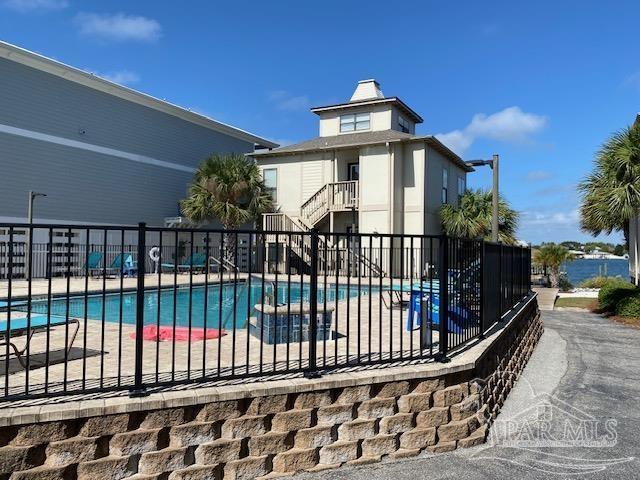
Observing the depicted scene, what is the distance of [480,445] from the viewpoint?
16.6ft

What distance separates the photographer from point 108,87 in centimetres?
2158

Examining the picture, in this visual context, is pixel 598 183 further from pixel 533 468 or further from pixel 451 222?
pixel 533 468

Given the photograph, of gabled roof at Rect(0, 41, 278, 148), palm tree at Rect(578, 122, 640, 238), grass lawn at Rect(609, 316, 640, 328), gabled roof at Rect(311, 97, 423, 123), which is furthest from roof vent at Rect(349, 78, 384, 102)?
grass lawn at Rect(609, 316, 640, 328)

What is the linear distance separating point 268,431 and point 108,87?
2150cm

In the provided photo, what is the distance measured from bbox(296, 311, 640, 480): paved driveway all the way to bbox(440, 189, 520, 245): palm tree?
12002 millimetres

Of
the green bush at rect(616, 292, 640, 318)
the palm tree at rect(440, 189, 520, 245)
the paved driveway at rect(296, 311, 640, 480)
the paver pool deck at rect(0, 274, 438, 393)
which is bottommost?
the paved driveway at rect(296, 311, 640, 480)

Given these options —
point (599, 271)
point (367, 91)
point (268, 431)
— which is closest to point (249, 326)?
point (268, 431)

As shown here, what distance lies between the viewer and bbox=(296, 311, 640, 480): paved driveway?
4422 millimetres

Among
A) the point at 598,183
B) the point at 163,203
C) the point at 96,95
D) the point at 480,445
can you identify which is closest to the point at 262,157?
the point at 163,203

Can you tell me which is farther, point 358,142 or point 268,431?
point 358,142

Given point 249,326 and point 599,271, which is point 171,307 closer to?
point 249,326

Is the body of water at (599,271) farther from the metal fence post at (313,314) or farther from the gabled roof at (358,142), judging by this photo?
the metal fence post at (313,314)

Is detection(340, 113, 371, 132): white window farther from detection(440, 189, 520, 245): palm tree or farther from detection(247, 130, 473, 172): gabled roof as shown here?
detection(440, 189, 520, 245): palm tree

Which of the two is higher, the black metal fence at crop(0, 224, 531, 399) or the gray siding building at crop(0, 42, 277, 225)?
the gray siding building at crop(0, 42, 277, 225)
